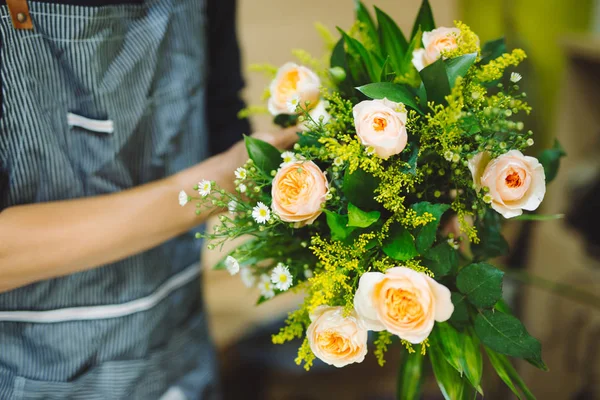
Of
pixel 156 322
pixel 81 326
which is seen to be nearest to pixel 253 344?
pixel 156 322

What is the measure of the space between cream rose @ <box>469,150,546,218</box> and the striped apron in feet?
1.64

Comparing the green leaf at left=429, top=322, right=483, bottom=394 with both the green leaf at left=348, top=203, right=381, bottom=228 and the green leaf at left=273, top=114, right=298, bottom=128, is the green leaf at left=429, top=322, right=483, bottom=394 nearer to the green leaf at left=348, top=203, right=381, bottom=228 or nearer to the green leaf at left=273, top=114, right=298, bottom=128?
the green leaf at left=348, top=203, right=381, bottom=228

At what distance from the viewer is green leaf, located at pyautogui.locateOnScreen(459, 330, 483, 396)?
0.66 m

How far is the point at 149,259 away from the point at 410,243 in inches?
22.8

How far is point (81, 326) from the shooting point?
0.92 meters

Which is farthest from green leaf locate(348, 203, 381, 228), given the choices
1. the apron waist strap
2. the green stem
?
the green stem

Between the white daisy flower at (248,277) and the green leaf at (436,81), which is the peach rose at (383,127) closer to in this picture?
the green leaf at (436,81)

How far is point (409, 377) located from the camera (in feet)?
2.62

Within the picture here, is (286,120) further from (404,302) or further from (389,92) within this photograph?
(404,302)

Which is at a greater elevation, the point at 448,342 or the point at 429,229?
the point at 429,229

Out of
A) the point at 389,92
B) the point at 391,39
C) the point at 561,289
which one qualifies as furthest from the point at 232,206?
the point at 561,289

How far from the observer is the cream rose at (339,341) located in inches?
24.7

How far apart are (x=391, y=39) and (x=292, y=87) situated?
6.7 inches

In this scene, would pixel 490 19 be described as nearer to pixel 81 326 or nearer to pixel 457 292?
pixel 457 292
